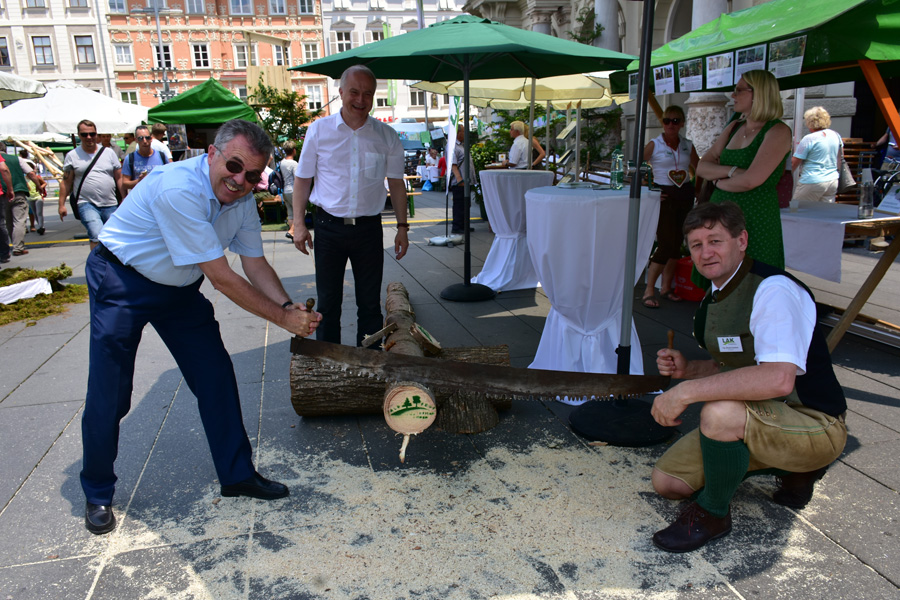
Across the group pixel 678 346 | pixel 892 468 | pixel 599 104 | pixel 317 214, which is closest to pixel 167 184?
pixel 317 214

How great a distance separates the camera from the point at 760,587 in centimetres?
237

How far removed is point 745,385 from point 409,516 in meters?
1.55

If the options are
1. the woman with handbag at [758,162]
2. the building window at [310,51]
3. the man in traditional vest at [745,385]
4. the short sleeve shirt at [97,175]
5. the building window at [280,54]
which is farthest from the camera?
the building window at [310,51]

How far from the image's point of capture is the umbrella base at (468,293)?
6754mm

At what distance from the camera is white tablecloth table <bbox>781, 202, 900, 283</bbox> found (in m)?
4.05

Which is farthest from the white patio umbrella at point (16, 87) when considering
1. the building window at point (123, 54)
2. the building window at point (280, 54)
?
the building window at point (123, 54)

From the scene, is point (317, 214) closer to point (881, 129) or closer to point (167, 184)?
point (167, 184)

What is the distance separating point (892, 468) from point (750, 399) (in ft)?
4.85

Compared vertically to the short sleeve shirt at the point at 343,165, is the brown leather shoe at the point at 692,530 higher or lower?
lower

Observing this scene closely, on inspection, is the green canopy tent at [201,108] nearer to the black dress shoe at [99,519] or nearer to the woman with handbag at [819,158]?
the woman with handbag at [819,158]

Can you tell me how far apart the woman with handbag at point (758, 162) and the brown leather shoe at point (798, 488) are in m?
1.64

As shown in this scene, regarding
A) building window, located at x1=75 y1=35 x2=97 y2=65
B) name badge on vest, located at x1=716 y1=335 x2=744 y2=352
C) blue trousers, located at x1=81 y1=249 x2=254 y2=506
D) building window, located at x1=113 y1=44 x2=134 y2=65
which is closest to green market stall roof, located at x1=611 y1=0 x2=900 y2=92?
name badge on vest, located at x1=716 y1=335 x2=744 y2=352

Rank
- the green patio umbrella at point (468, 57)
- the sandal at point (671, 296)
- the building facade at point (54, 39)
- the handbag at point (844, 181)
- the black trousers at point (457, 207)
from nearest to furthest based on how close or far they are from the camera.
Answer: the green patio umbrella at point (468, 57)
the sandal at point (671, 296)
the handbag at point (844, 181)
the black trousers at point (457, 207)
the building facade at point (54, 39)

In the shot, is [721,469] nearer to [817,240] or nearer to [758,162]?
[758,162]
